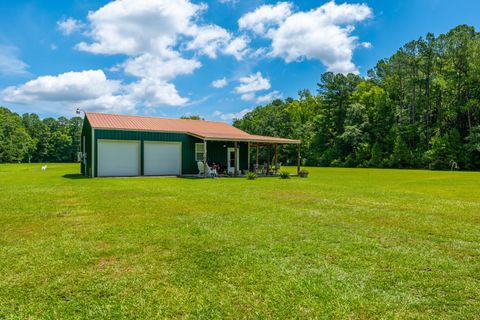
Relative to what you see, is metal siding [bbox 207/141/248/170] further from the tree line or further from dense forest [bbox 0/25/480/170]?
the tree line

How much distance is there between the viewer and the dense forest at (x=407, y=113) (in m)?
32.8

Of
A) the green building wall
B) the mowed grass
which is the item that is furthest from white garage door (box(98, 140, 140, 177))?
the mowed grass

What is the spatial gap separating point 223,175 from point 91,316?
55.8ft

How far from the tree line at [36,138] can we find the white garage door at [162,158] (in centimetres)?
5038

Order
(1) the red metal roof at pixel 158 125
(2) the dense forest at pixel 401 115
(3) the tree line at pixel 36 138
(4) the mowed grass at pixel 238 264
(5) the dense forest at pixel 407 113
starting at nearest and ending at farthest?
(4) the mowed grass at pixel 238 264 < (1) the red metal roof at pixel 158 125 < (5) the dense forest at pixel 407 113 < (2) the dense forest at pixel 401 115 < (3) the tree line at pixel 36 138

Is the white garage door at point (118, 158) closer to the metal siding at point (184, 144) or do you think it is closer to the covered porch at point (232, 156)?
the metal siding at point (184, 144)

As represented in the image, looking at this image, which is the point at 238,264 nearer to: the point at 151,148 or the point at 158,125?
the point at 151,148

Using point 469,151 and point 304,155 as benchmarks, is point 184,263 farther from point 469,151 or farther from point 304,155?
point 304,155

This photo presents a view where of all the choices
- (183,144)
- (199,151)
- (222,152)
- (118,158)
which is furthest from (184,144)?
(118,158)

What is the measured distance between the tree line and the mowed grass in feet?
204

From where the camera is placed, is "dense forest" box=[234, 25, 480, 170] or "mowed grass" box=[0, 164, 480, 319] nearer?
"mowed grass" box=[0, 164, 480, 319]

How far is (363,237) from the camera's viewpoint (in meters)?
5.33

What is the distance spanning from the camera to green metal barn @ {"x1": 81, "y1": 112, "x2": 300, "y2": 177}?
18656mm

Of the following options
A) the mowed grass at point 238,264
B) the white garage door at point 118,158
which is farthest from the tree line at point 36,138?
the mowed grass at point 238,264
